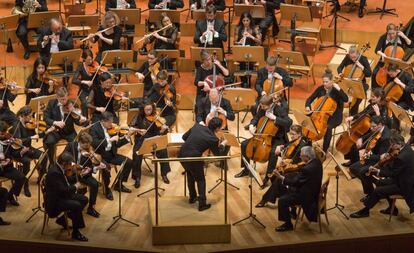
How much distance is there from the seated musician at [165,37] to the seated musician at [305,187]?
365cm

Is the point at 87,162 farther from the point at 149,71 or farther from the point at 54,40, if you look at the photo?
the point at 54,40

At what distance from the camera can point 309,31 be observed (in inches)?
506

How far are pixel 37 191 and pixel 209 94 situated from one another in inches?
85.2

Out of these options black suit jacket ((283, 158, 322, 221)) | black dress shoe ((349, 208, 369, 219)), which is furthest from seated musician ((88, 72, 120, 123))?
black dress shoe ((349, 208, 369, 219))

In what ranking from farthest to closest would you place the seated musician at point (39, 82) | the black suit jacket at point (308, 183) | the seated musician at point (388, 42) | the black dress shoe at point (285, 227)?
the seated musician at point (388, 42)
the seated musician at point (39, 82)
the black dress shoe at point (285, 227)
the black suit jacket at point (308, 183)

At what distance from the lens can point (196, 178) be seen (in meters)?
9.38

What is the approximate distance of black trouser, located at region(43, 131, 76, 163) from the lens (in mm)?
10234

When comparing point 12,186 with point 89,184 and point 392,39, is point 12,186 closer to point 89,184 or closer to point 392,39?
point 89,184

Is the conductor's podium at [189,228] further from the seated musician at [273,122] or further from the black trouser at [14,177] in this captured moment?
the black trouser at [14,177]

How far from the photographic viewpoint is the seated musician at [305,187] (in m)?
9.10

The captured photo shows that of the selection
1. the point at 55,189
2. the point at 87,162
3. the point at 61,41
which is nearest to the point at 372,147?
the point at 87,162

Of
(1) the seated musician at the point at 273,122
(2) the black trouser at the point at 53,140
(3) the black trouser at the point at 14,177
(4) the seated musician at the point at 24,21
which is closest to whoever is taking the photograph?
(3) the black trouser at the point at 14,177

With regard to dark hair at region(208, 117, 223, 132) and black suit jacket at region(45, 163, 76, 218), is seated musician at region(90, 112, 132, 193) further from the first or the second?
dark hair at region(208, 117, 223, 132)

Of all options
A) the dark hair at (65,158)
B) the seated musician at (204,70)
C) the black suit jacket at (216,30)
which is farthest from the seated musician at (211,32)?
the dark hair at (65,158)
